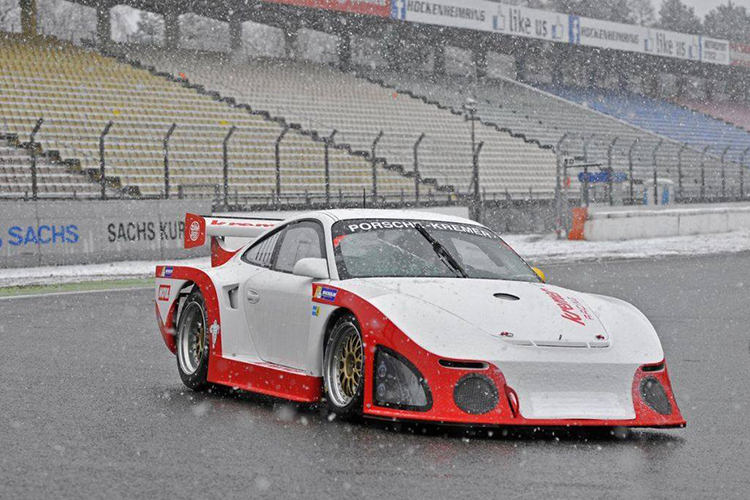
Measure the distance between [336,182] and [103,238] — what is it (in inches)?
392

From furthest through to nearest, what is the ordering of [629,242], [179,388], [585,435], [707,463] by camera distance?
[629,242] → [179,388] → [585,435] → [707,463]

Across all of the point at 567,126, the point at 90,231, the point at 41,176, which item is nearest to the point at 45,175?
the point at 41,176

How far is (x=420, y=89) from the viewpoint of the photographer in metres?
50.1

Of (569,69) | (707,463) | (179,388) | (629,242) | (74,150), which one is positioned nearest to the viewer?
(707,463)

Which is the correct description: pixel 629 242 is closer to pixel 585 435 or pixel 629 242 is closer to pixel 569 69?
pixel 585 435

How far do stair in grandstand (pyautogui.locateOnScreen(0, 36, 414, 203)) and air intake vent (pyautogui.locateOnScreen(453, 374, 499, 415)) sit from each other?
73.0 ft

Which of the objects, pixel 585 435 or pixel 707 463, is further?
pixel 585 435

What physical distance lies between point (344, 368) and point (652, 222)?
1122 inches

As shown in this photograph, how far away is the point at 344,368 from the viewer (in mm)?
6785

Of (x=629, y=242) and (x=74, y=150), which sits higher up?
(x=74, y=150)

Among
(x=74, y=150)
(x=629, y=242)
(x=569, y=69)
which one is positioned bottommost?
(x=629, y=242)

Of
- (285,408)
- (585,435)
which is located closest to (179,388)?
(285,408)

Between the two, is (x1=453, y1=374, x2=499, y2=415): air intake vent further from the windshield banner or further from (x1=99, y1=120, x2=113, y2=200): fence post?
(x1=99, y1=120, x2=113, y2=200): fence post

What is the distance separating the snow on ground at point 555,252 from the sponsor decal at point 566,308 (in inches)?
496
